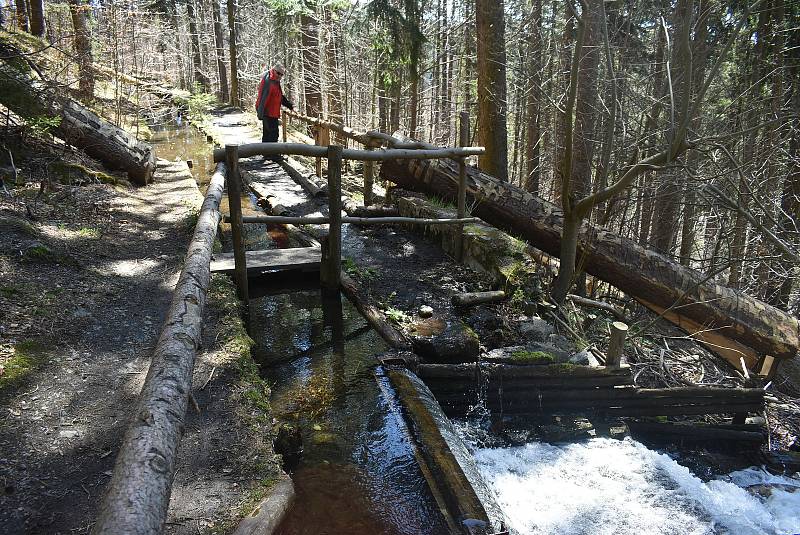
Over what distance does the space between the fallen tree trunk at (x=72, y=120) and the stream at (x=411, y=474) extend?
5055 mm

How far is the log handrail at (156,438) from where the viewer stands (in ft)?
4.06

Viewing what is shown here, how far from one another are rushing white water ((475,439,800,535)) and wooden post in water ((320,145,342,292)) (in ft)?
8.49

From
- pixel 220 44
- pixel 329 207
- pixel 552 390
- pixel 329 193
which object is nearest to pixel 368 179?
pixel 329 207

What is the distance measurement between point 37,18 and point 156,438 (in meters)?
16.3

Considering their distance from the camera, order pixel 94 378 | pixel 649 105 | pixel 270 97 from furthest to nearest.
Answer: pixel 270 97, pixel 649 105, pixel 94 378

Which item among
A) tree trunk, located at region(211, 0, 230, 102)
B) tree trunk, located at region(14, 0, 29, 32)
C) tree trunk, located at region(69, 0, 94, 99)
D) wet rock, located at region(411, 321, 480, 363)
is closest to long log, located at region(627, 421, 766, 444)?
wet rock, located at region(411, 321, 480, 363)

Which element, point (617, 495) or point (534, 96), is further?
point (534, 96)

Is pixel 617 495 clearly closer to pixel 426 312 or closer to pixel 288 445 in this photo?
pixel 426 312

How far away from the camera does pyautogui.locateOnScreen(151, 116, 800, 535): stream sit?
10.3 ft

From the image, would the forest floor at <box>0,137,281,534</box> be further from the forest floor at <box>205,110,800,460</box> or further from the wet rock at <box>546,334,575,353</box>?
the wet rock at <box>546,334,575,353</box>

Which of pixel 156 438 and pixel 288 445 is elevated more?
pixel 156 438

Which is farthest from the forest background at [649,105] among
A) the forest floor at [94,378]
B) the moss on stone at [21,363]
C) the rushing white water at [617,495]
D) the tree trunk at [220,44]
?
the tree trunk at [220,44]

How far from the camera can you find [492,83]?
880 cm

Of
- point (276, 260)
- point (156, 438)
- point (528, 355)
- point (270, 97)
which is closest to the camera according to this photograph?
point (156, 438)
